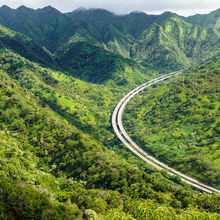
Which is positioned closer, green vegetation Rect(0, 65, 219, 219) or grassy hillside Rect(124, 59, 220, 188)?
green vegetation Rect(0, 65, 219, 219)

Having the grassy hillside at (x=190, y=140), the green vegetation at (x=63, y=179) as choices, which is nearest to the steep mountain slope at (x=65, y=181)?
the green vegetation at (x=63, y=179)

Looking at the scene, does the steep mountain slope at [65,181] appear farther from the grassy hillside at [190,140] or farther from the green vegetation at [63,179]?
the grassy hillside at [190,140]

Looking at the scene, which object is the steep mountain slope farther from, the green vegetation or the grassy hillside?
the grassy hillside

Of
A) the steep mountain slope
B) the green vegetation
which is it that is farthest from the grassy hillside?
the green vegetation

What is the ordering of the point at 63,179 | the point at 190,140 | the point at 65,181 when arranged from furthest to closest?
the point at 190,140, the point at 63,179, the point at 65,181

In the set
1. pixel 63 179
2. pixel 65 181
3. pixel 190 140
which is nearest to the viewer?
pixel 65 181

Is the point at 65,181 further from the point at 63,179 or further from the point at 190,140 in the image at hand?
the point at 190,140

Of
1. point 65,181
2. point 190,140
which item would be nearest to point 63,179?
point 65,181

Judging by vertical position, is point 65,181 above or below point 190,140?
above

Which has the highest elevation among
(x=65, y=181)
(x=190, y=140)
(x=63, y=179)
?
(x=65, y=181)

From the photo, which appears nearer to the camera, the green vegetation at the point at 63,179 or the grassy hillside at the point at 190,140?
the green vegetation at the point at 63,179

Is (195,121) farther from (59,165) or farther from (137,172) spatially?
(59,165)

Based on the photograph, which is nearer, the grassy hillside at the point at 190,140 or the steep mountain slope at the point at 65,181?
the steep mountain slope at the point at 65,181
